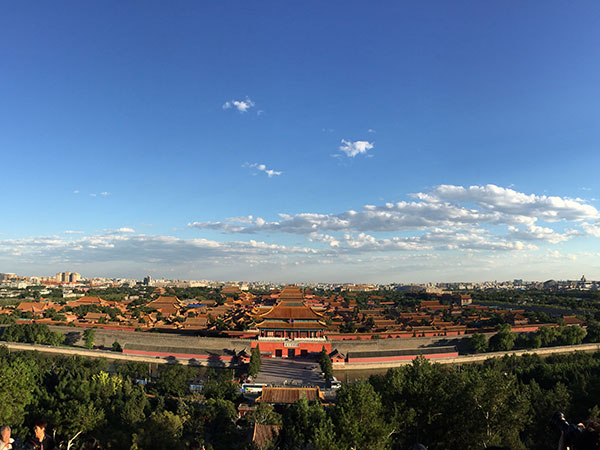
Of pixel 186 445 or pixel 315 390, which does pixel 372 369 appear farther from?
pixel 186 445

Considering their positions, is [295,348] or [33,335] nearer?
[295,348]

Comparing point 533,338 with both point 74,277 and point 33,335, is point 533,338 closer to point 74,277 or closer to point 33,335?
point 33,335

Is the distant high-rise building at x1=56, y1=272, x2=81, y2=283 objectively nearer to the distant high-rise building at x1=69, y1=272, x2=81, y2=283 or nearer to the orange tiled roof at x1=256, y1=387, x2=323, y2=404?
the distant high-rise building at x1=69, y1=272, x2=81, y2=283

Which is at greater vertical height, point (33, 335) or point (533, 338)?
point (533, 338)

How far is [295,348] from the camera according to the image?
3003cm

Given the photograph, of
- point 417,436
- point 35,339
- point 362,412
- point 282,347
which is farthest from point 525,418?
point 35,339

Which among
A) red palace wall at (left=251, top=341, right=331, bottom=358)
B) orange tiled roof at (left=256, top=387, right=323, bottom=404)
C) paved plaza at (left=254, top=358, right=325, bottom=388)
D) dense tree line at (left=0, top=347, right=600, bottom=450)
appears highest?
dense tree line at (left=0, top=347, right=600, bottom=450)

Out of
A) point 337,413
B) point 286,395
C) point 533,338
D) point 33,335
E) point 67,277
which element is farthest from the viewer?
point 67,277

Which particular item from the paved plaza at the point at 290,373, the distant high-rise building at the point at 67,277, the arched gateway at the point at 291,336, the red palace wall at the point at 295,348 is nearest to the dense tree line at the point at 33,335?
the arched gateway at the point at 291,336

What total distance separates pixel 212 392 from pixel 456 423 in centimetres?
1107

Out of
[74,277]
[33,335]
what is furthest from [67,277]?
[33,335]

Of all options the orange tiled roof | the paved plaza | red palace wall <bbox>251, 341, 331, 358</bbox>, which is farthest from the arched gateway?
the orange tiled roof

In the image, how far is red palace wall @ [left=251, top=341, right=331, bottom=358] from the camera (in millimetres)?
A: 29812

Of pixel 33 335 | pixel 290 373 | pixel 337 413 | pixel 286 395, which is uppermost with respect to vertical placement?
pixel 337 413
